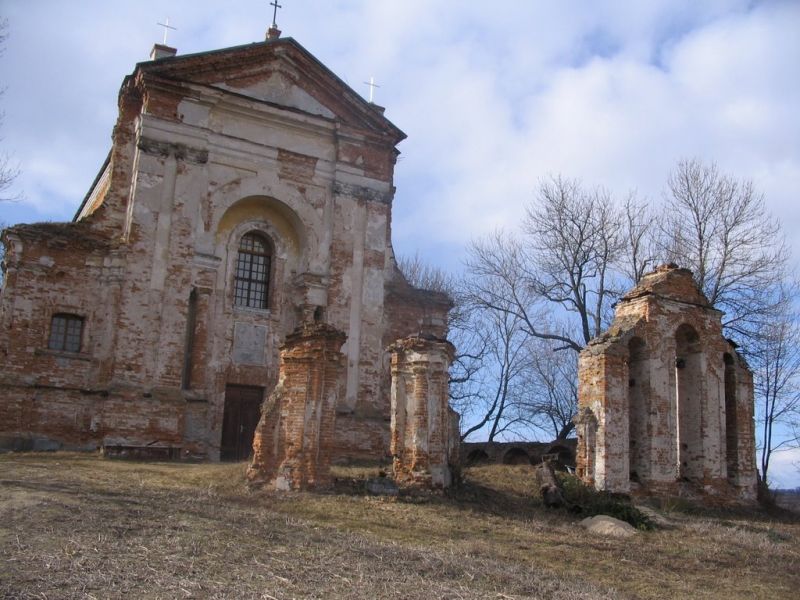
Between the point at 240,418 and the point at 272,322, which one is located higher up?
the point at 272,322

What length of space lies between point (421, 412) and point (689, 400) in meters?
6.86

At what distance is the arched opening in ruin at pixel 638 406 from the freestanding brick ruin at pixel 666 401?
0.8 inches

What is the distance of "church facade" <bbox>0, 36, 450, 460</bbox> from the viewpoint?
18.5m

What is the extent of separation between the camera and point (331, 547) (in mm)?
8391

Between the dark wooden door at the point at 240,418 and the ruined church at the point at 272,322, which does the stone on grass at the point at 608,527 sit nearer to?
the ruined church at the point at 272,322

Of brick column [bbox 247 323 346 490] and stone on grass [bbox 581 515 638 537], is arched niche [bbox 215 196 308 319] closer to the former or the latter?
brick column [bbox 247 323 346 490]

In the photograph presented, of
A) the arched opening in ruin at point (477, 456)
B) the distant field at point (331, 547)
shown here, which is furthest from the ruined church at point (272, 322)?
the arched opening in ruin at point (477, 456)

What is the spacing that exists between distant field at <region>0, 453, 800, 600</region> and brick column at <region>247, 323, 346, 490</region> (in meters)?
0.53

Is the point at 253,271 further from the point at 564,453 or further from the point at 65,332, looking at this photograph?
the point at 564,453

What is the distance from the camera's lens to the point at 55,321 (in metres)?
18.9

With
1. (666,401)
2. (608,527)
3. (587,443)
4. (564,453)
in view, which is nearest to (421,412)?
(608,527)

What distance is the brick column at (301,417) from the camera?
1256 cm

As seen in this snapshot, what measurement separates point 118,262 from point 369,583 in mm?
14357

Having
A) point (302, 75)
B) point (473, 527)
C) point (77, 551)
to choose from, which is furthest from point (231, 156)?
point (77, 551)
